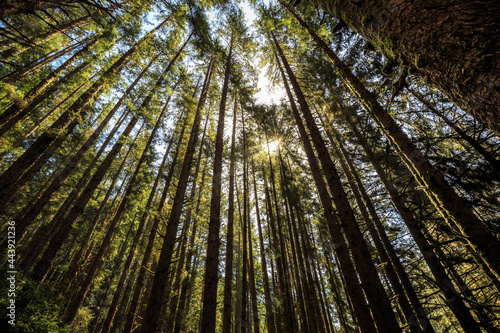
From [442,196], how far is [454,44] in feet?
5.84

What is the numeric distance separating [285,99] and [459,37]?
445 inches

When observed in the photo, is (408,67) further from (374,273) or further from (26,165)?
(26,165)

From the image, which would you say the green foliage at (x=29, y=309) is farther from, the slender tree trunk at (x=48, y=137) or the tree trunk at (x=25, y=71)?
the tree trunk at (x=25, y=71)

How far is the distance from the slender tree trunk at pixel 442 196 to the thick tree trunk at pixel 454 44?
25cm

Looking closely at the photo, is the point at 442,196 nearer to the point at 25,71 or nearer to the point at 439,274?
the point at 439,274

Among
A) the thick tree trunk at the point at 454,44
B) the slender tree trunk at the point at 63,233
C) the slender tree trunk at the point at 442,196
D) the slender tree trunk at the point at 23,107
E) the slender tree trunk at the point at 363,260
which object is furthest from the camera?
the slender tree trunk at the point at 23,107

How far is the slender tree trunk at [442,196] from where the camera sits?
5.34 feet

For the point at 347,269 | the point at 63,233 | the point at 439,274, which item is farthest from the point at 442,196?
the point at 63,233

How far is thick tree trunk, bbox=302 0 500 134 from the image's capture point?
3.37 feet

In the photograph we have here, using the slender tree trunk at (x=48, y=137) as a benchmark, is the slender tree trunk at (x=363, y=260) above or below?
below

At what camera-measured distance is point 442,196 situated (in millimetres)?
2158

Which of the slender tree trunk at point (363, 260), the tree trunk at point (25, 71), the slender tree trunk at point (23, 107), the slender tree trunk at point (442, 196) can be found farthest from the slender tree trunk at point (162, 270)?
the tree trunk at point (25, 71)

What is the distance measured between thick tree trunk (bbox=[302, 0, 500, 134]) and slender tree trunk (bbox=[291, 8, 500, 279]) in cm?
25

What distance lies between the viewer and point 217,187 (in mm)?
7012
